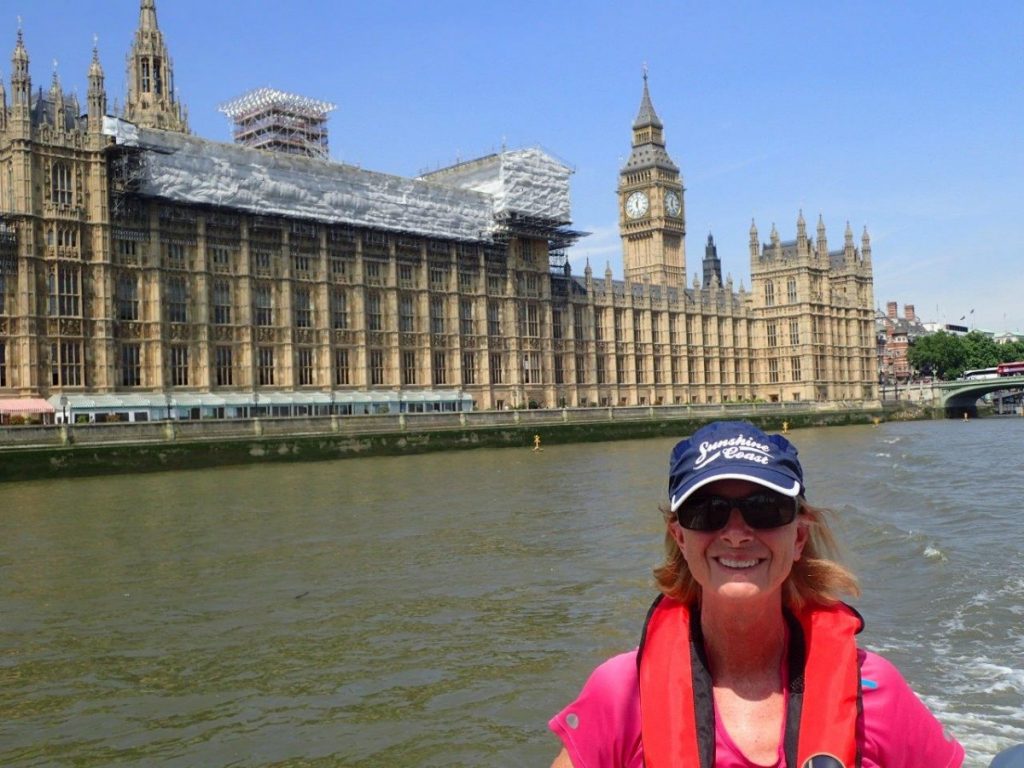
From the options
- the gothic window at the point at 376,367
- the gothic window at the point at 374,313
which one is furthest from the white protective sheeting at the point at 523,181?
the gothic window at the point at 376,367

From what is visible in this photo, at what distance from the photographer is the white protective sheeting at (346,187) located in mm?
60031

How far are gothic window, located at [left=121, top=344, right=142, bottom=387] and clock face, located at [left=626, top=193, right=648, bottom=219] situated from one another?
249ft

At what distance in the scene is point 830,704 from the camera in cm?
298

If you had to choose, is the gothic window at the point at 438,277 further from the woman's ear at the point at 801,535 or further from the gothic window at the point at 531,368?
the woman's ear at the point at 801,535

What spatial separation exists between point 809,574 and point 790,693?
0.38 meters

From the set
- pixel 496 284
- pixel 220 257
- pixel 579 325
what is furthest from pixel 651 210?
pixel 220 257

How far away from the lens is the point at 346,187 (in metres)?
69.2

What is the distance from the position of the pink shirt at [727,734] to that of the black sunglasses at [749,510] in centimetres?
44

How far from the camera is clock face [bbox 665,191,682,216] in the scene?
122 m

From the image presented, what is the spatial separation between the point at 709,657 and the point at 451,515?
2220cm

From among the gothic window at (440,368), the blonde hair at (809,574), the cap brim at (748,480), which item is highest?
the gothic window at (440,368)

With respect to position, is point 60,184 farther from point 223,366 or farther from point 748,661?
point 748,661

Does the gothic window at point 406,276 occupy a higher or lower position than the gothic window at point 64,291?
higher

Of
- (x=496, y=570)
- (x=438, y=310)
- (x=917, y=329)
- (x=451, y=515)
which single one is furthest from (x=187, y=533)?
(x=917, y=329)
